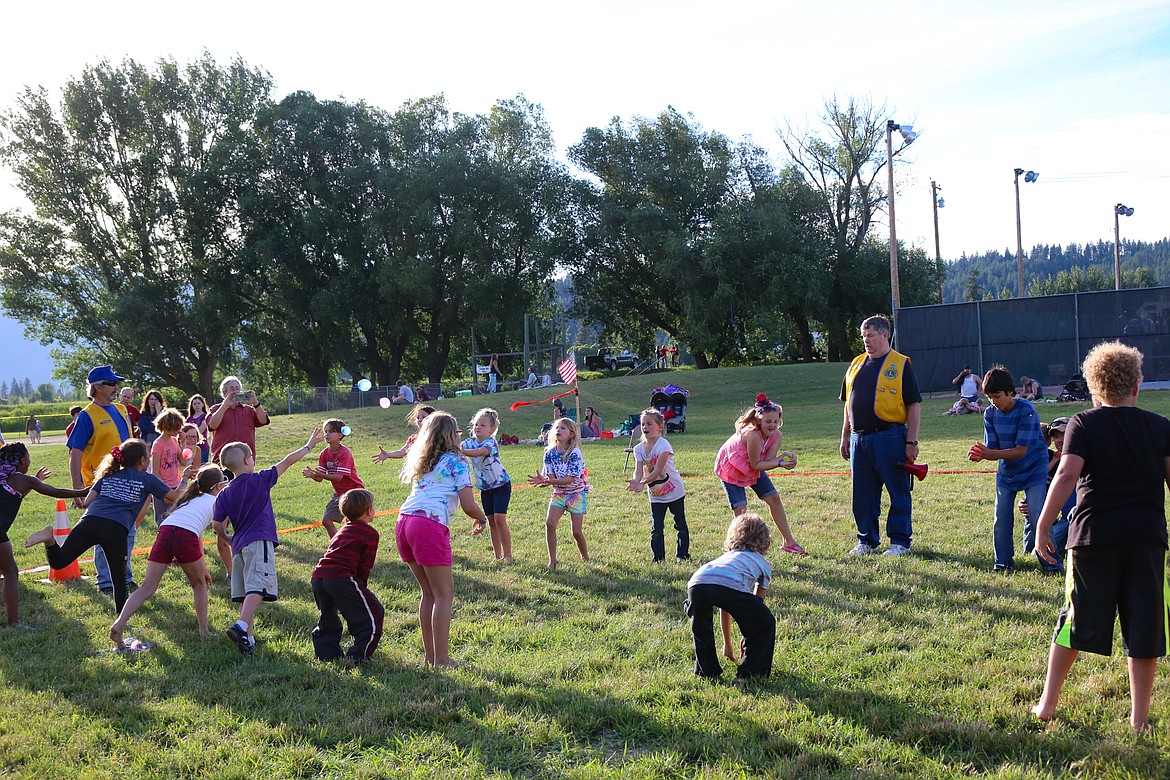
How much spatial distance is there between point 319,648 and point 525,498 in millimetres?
6896

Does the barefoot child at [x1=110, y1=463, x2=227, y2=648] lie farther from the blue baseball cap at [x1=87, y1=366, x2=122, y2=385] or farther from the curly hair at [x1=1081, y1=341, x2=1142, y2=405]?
the curly hair at [x1=1081, y1=341, x2=1142, y2=405]

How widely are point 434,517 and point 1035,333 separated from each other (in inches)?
1013

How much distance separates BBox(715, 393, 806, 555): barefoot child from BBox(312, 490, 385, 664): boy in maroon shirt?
10.6 ft

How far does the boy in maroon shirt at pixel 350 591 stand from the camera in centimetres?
522

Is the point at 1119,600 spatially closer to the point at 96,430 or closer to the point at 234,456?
the point at 234,456

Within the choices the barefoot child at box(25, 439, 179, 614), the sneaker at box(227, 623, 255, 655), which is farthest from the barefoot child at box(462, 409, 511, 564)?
the sneaker at box(227, 623, 255, 655)

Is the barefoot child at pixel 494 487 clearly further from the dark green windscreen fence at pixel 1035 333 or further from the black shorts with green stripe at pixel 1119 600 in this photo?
the dark green windscreen fence at pixel 1035 333

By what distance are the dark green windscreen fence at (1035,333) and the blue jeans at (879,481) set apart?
68.6 feet

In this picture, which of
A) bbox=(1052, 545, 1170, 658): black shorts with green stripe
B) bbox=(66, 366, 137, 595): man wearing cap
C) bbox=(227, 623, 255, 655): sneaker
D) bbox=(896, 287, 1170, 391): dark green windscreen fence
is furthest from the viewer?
bbox=(896, 287, 1170, 391): dark green windscreen fence

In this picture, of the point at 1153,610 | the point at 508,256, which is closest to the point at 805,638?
the point at 1153,610

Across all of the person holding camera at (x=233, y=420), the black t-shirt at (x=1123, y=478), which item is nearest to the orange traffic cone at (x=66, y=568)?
the person holding camera at (x=233, y=420)

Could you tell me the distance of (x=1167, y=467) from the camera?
3637mm

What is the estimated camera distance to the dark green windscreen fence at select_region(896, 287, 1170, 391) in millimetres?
25219

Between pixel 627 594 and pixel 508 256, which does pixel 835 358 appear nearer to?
pixel 508 256
